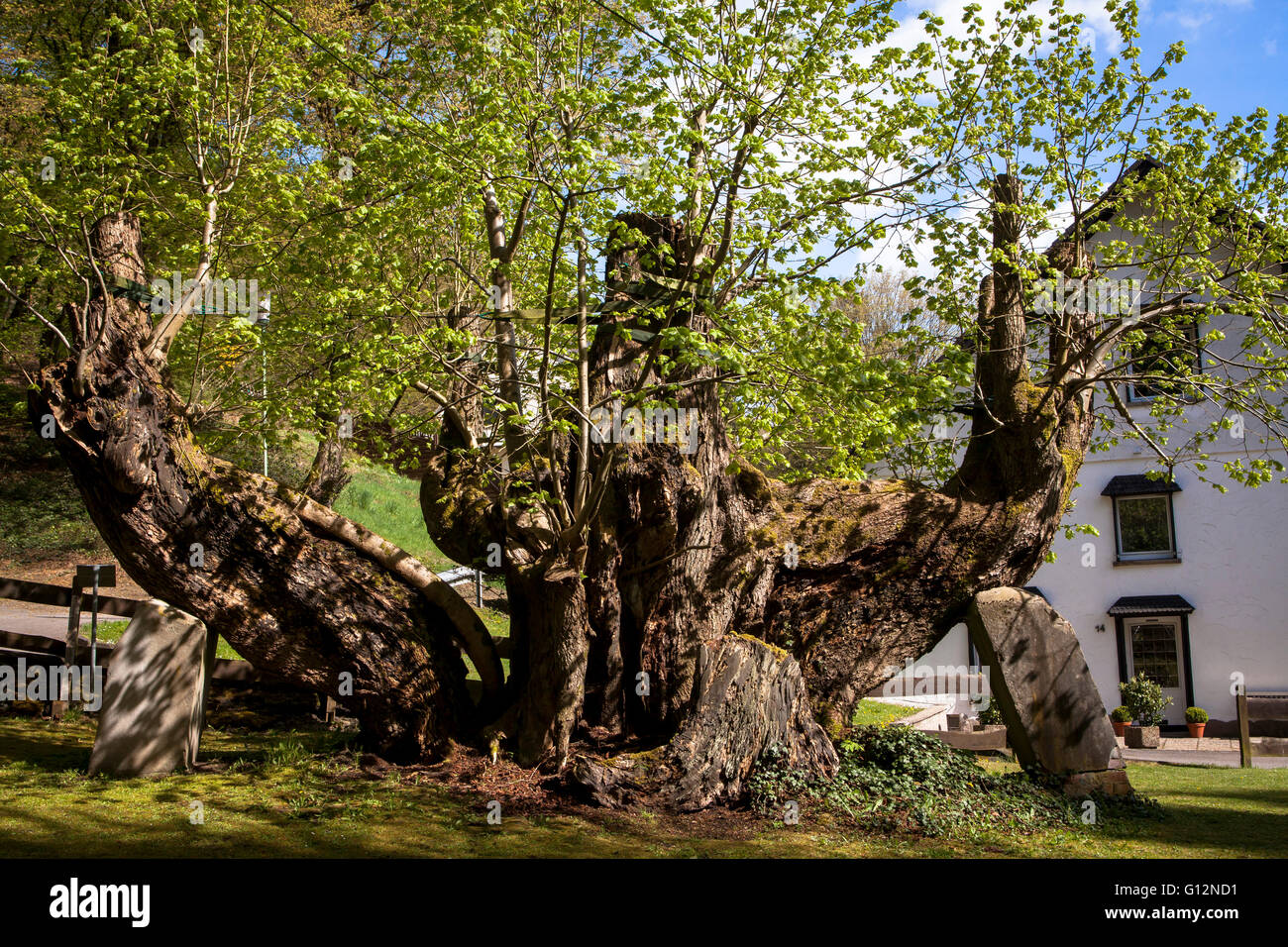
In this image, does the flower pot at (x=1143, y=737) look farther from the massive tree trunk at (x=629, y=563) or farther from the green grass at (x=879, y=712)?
the massive tree trunk at (x=629, y=563)

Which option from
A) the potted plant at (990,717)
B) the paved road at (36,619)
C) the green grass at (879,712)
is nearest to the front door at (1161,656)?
the green grass at (879,712)

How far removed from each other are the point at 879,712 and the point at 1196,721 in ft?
24.1

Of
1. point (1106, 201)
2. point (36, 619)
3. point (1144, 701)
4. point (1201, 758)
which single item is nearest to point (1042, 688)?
point (1106, 201)

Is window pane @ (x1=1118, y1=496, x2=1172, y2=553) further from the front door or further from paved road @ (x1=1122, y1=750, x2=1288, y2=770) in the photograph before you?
paved road @ (x1=1122, y1=750, x2=1288, y2=770)

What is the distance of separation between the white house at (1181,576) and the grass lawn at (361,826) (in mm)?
13469

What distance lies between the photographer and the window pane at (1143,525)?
23453 millimetres

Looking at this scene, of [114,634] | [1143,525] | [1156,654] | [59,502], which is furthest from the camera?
[59,502]

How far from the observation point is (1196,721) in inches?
837

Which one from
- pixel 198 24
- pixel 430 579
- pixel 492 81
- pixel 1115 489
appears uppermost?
pixel 198 24

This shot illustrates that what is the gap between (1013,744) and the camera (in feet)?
35.5

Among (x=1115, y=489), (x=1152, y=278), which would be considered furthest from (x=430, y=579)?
(x=1115, y=489)

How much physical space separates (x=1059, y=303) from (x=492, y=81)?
6946mm

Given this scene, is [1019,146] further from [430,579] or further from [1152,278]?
[430,579]

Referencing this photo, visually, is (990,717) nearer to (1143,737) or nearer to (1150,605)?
(1143,737)
